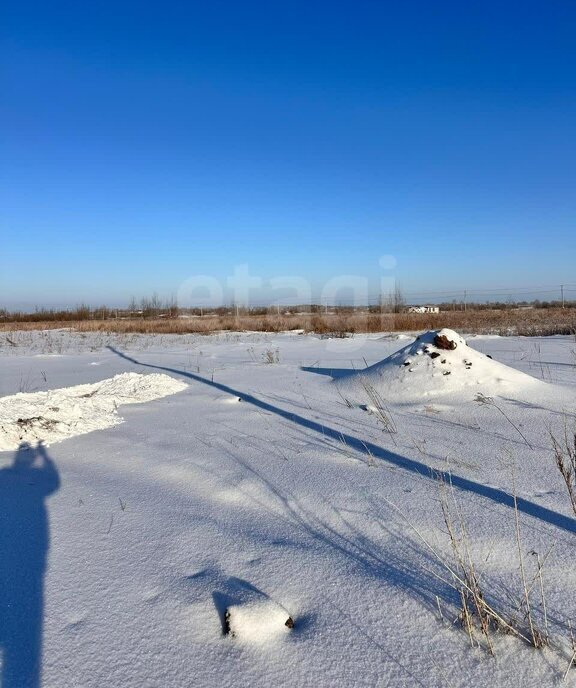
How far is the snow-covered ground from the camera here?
1200 mm

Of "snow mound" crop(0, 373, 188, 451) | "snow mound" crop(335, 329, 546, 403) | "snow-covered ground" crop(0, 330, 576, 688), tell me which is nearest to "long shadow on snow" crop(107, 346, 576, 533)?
"snow-covered ground" crop(0, 330, 576, 688)

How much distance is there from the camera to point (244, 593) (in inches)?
57.2

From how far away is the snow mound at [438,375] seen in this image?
4.18 metres

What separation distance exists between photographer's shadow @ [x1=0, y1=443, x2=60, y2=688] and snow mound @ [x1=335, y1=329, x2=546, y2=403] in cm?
279

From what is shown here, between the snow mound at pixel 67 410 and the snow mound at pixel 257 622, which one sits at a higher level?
the snow mound at pixel 67 410

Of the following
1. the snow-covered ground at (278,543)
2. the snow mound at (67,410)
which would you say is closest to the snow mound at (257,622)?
the snow-covered ground at (278,543)

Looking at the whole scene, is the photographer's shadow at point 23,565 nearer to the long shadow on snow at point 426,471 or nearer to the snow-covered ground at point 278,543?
the snow-covered ground at point 278,543

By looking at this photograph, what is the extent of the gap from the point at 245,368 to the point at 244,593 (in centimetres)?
545

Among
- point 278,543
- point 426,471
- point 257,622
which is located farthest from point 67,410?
point 257,622

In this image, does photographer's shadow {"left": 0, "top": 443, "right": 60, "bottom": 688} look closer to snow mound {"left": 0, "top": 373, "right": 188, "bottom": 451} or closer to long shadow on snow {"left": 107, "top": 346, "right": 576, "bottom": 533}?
snow mound {"left": 0, "top": 373, "right": 188, "bottom": 451}

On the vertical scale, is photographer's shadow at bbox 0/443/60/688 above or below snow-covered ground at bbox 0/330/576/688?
above

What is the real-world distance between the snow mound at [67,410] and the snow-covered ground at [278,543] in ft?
0.10

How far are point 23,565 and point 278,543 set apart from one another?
0.90 m

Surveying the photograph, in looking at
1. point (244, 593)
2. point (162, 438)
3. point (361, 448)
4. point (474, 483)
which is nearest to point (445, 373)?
point (361, 448)
